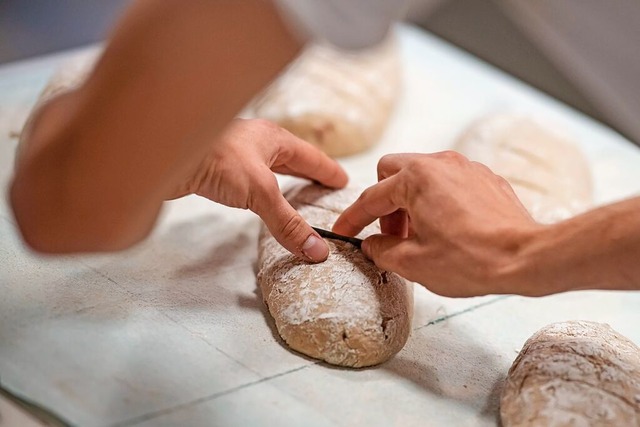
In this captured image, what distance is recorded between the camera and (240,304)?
1.55 meters

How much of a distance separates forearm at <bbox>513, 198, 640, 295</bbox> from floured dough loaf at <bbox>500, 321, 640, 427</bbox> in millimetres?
163

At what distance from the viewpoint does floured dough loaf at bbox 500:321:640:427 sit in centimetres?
121

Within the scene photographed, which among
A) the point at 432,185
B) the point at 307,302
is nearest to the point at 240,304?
the point at 307,302

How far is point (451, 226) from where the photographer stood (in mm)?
1272

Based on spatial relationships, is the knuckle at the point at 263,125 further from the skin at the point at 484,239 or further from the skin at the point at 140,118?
the skin at the point at 140,118

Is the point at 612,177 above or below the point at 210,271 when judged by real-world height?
below

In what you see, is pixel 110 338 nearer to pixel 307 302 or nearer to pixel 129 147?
pixel 307 302

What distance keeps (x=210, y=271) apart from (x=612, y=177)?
A: 133cm

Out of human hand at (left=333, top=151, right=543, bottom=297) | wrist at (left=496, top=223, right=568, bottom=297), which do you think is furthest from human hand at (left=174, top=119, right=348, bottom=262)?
wrist at (left=496, top=223, right=568, bottom=297)

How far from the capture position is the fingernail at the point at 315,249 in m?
1.47

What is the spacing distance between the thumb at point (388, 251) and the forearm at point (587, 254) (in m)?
0.21

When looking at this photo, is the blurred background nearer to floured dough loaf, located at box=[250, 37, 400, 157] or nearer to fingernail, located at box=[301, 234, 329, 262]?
floured dough loaf, located at box=[250, 37, 400, 157]

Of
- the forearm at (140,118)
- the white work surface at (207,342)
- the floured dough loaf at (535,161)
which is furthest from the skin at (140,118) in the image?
the floured dough loaf at (535,161)

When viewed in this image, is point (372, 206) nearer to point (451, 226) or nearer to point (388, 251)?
point (388, 251)
